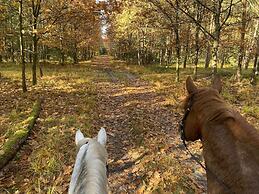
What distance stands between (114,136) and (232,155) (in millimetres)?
7327

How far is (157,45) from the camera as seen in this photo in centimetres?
4322

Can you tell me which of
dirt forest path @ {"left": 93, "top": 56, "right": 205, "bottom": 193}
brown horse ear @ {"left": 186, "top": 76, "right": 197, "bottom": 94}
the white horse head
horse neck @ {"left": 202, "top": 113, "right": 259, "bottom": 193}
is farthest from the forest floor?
the white horse head

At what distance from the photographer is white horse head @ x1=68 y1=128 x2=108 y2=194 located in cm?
227

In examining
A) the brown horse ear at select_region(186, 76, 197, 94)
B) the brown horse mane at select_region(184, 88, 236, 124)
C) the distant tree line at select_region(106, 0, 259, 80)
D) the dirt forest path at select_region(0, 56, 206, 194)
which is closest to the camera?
the brown horse mane at select_region(184, 88, 236, 124)

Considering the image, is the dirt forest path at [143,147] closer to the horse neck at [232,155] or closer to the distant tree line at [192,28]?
the horse neck at [232,155]

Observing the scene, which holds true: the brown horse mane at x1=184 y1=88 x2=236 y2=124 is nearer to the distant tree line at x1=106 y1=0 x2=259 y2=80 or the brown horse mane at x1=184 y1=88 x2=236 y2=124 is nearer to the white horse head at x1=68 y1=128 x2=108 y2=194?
the white horse head at x1=68 y1=128 x2=108 y2=194

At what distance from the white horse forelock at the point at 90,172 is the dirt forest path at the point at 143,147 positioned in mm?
4084

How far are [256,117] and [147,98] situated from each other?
20.8 ft

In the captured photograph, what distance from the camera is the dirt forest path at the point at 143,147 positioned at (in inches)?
274

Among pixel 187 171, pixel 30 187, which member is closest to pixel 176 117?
pixel 187 171

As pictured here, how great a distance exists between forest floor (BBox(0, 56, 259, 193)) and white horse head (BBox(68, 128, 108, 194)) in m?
3.85

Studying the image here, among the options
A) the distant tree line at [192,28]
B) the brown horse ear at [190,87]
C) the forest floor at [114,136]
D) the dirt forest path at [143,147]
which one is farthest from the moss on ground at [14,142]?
the distant tree line at [192,28]

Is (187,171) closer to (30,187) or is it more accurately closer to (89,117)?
(30,187)

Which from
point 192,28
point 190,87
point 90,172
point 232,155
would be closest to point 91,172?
point 90,172
